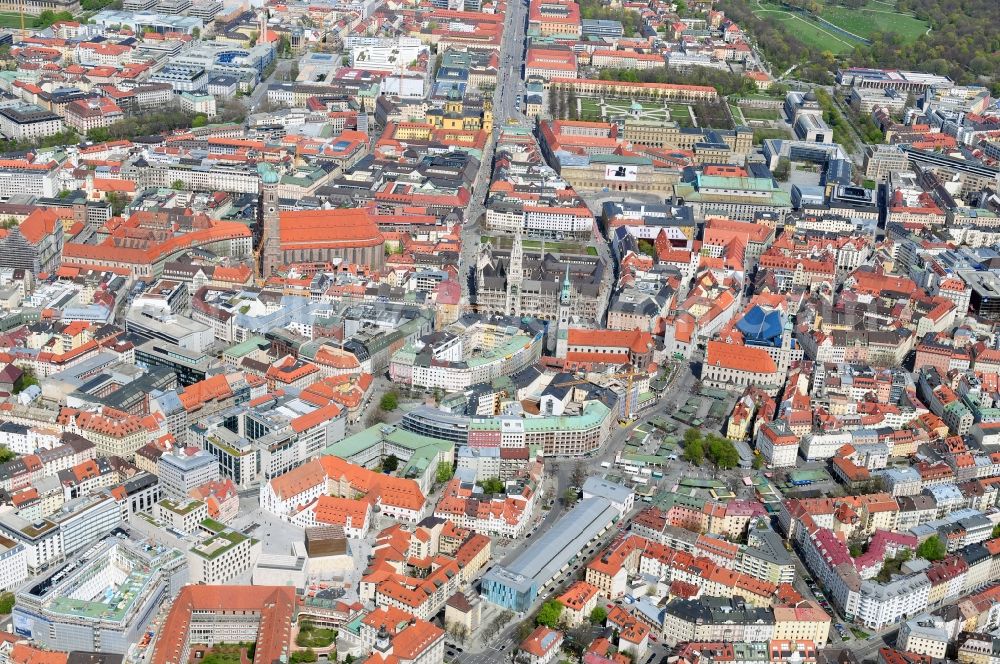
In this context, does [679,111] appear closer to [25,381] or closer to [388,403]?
[388,403]

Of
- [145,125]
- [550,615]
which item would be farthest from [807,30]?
[550,615]

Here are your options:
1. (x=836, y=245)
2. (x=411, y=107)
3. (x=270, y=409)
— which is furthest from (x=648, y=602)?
(x=411, y=107)

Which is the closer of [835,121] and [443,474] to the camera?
[443,474]

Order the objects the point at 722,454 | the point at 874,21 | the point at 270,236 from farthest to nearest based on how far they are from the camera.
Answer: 1. the point at 874,21
2. the point at 270,236
3. the point at 722,454

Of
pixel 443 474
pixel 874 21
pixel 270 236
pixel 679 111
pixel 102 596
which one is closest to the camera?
pixel 102 596

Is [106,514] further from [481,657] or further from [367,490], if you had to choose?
[481,657]

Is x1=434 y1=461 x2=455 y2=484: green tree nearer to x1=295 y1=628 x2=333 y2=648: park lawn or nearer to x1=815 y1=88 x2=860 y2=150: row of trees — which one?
x1=295 y1=628 x2=333 y2=648: park lawn

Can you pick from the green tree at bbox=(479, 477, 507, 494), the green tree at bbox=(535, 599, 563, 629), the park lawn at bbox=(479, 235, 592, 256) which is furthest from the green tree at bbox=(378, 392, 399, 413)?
the park lawn at bbox=(479, 235, 592, 256)
